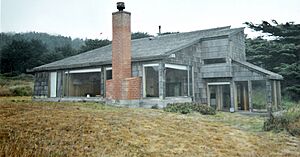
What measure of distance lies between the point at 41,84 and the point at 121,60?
7.62 meters

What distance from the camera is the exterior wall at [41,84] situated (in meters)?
17.8

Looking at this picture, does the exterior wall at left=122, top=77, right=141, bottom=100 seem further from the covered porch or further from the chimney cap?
the covered porch

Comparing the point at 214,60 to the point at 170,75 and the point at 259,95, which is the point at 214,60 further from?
the point at 170,75

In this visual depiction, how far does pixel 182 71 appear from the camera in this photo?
48.4ft

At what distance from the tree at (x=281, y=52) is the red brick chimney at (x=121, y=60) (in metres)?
10.7

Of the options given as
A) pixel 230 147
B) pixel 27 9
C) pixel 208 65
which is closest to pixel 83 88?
pixel 208 65

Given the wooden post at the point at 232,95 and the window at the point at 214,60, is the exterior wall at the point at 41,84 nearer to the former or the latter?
the window at the point at 214,60

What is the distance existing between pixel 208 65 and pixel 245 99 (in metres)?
2.64

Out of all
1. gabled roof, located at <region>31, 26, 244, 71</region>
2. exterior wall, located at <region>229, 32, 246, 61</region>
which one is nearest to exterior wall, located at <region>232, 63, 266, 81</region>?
exterior wall, located at <region>229, 32, 246, 61</region>

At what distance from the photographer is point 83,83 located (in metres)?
16.2

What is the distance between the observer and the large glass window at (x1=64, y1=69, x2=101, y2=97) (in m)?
15.8

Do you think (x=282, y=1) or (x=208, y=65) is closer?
(x=282, y=1)

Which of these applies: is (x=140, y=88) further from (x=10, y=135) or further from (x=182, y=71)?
(x=10, y=135)

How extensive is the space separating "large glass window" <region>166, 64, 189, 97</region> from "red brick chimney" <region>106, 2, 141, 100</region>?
5.00 feet
